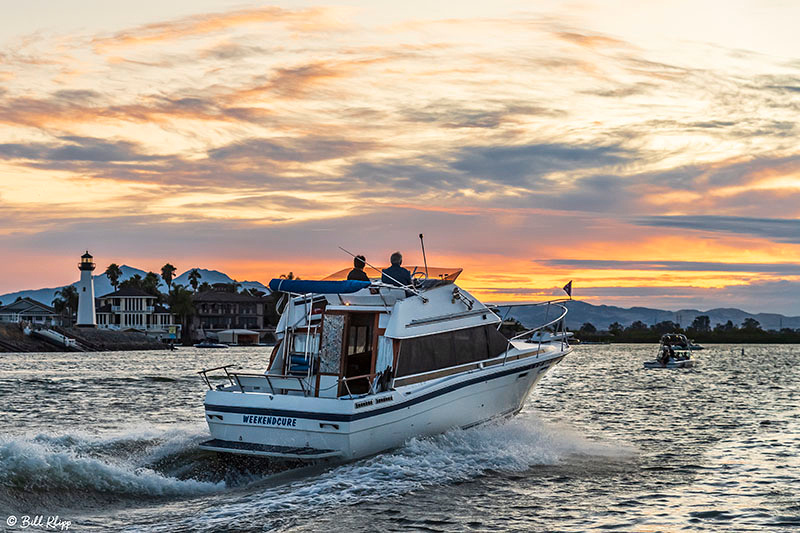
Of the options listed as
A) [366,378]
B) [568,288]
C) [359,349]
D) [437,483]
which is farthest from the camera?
[568,288]

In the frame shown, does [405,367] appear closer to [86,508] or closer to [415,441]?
[415,441]

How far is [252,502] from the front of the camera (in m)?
12.4

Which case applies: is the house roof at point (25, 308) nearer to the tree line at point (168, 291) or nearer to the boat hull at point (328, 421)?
the tree line at point (168, 291)

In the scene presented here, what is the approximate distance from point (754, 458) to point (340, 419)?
9.63 m

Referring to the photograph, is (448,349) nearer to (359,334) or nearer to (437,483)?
(359,334)

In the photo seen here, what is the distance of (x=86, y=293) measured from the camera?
12538cm

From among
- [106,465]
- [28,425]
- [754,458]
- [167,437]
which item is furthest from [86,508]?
[754,458]

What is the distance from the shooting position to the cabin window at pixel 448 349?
53.6 ft

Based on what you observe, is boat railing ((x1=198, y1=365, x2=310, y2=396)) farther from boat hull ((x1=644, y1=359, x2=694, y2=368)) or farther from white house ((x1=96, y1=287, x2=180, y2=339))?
white house ((x1=96, y1=287, x2=180, y2=339))

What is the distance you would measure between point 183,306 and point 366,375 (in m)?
142

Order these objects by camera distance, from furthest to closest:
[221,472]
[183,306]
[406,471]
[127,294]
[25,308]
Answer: [25,308], [183,306], [127,294], [221,472], [406,471]

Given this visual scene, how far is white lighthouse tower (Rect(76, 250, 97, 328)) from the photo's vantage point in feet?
406

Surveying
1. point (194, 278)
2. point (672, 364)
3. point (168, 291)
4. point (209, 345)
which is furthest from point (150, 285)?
point (672, 364)

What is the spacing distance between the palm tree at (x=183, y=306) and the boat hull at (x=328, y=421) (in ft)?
463
